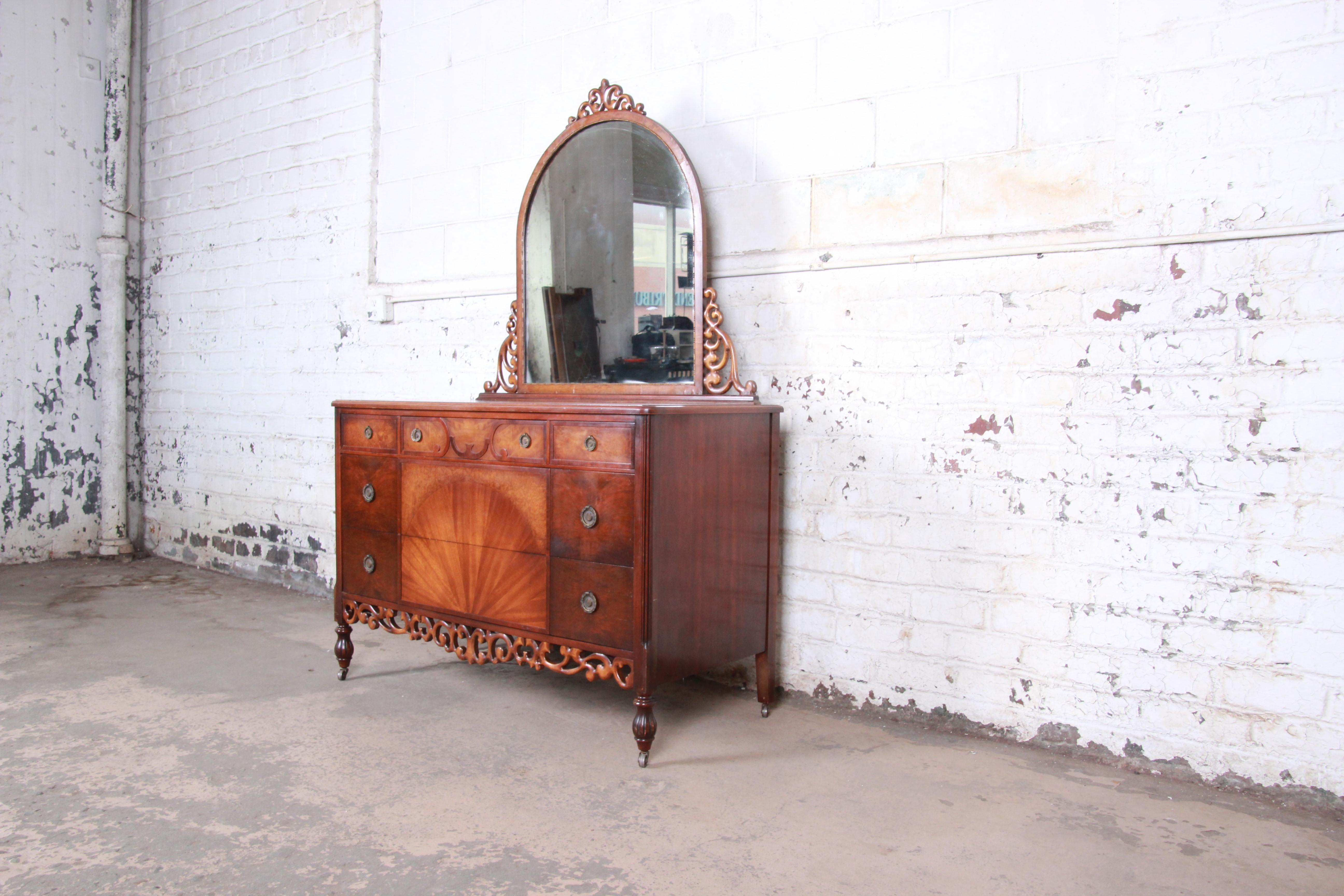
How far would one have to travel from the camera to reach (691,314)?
2832 mm

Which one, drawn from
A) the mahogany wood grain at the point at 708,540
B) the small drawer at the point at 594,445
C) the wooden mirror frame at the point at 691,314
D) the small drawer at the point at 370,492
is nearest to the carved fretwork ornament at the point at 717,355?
the wooden mirror frame at the point at 691,314

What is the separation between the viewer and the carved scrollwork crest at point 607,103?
2.96m

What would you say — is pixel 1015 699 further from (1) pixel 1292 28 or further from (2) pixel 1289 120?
(1) pixel 1292 28

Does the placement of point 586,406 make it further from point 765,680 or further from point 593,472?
point 765,680

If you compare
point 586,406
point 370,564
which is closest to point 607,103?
point 586,406

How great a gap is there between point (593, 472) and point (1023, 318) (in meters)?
1.16

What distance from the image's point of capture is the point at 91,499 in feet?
16.5

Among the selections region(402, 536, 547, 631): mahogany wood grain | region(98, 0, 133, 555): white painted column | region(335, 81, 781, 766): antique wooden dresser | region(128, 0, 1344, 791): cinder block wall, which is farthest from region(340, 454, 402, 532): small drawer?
region(98, 0, 133, 555): white painted column

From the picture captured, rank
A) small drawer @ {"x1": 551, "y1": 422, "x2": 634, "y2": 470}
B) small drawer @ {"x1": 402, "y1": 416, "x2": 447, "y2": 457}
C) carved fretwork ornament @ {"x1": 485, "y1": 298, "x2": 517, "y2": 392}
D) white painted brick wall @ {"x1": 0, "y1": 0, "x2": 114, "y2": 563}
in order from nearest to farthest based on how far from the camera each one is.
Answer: small drawer @ {"x1": 551, "y1": 422, "x2": 634, "y2": 470}
small drawer @ {"x1": 402, "y1": 416, "x2": 447, "y2": 457}
carved fretwork ornament @ {"x1": 485, "y1": 298, "x2": 517, "y2": 392}
white painted brick wall @ {"x1": 0, "y1": 0, "x2": 114, "y2": 563}

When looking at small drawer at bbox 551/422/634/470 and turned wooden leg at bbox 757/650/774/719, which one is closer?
small drawer at bbox 551/422/634/470

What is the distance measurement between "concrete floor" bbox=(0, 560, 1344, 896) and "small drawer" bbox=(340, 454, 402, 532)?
0.52 m

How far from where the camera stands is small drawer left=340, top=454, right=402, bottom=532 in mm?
2828

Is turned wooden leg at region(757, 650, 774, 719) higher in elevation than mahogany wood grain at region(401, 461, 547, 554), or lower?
lower

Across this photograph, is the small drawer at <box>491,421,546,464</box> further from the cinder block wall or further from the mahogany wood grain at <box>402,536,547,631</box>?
the cinder block wall
